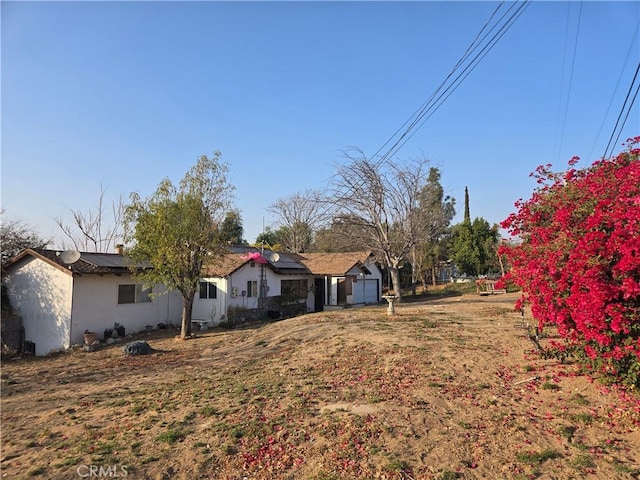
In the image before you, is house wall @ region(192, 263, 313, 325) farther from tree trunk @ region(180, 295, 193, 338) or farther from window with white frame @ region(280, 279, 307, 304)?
tree trunk @ region(180, 295, 193, 338)

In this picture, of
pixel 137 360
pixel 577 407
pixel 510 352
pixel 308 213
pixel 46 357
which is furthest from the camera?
pixel 308 213

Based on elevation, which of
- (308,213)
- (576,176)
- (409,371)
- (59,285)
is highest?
(308,213)

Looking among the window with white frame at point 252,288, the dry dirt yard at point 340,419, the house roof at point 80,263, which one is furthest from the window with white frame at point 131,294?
the dry dirt yard at point 340,419

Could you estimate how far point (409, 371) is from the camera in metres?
7.89

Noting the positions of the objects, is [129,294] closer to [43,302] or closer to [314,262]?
[43,302]

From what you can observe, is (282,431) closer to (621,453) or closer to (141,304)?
(621,453)

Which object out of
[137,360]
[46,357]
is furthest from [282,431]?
[46,357]

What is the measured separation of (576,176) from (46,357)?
1873 centimetres

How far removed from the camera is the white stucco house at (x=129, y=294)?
1689cm

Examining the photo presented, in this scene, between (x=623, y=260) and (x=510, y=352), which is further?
(x=510, y=352)

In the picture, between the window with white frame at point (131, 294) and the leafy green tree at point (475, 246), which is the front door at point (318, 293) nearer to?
the window with white frame at point (131, 294)
